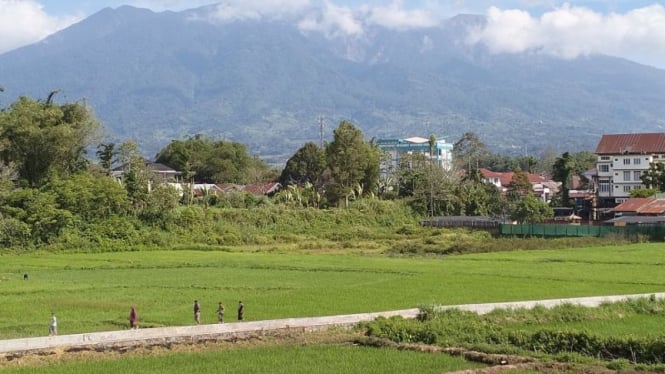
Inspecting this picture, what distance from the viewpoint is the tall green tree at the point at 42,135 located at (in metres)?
47.8

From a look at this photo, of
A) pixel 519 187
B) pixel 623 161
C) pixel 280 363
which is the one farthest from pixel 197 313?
pixel 623 161

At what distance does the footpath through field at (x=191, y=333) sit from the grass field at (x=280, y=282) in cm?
180

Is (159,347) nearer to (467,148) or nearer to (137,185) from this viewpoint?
(137,185)

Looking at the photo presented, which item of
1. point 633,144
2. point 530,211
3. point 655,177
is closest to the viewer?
point 530,211

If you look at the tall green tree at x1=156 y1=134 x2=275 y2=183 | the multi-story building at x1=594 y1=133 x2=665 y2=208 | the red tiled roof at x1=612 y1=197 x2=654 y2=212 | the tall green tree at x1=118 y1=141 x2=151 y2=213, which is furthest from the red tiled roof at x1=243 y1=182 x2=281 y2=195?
the red tiled roof at x1=612 y1=197 x2=654 y2=212

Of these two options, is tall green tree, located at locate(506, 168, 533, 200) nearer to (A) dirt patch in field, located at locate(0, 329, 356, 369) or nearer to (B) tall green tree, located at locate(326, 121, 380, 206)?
(B) tall green tree, located at locate(326, 121, 380, 206)

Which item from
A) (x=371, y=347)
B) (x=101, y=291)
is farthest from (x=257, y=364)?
(x=101, y=291)

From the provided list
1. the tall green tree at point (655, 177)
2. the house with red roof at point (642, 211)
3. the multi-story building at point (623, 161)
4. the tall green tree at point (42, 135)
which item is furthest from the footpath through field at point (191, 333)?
the multi-story building at point (623, 161)

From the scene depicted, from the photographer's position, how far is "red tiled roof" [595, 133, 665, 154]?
232 ft

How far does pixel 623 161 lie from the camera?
2810 inches

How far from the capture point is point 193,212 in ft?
163

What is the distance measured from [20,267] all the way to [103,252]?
8.78m

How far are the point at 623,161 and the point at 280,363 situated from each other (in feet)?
208

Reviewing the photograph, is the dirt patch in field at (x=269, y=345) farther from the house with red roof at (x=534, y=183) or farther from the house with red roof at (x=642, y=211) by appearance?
the house with red roof at (x=534, y=183)
